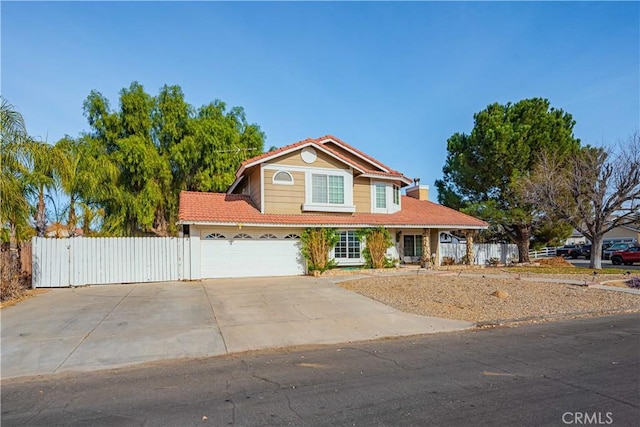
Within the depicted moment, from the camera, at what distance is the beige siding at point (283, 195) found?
1853 cm

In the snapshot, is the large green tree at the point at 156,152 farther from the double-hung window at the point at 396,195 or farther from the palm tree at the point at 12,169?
the double-hung window at the point at 396,195

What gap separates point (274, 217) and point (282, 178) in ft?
6.94

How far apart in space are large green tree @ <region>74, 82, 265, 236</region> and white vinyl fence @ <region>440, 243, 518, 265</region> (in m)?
15.4

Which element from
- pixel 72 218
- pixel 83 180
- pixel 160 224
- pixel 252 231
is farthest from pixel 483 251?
pixel 72 218

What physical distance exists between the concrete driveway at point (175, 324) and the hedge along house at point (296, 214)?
378 centimetres

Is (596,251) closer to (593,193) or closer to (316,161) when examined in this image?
(593,193)

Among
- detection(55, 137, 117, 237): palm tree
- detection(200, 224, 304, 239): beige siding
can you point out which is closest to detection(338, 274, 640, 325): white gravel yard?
detection(200, 224, 304, 239): beige siding

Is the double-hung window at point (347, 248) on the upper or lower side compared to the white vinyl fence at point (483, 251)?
upper

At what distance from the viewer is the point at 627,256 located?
29781mm

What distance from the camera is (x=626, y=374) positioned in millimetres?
5539

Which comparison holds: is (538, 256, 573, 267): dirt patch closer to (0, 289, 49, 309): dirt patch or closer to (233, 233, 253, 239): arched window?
(233, 233, 253, 239): arched window

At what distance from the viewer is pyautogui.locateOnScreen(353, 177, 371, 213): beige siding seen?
69.0 feet

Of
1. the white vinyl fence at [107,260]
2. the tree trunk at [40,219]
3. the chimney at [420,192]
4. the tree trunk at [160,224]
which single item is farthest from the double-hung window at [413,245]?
the tree trunk at [40,219]

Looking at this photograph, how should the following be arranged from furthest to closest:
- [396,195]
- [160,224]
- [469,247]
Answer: [160,224] → [469,247] → [396,195]
